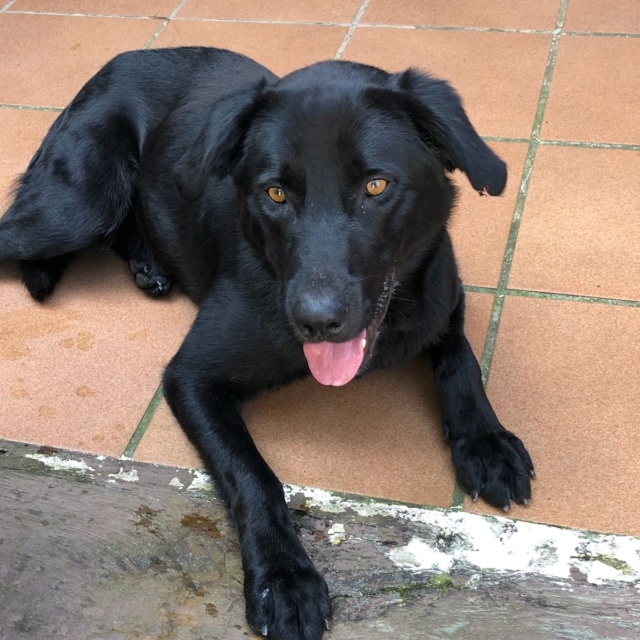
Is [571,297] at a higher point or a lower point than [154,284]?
higher

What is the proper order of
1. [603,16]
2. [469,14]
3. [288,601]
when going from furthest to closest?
[469,14] → [603,16] → [288,601]

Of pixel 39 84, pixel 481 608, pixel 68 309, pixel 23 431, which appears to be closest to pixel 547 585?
pixel 481 608

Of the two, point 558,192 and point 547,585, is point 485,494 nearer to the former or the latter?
point 547,585

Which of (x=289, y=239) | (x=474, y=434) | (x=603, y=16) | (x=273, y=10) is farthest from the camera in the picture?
(x=273, y=10)

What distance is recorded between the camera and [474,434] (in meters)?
2.21

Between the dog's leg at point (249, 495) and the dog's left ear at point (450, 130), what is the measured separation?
2.38 feet

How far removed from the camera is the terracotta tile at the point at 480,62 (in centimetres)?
352

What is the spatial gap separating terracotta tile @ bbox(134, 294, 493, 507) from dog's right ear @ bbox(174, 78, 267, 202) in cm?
68

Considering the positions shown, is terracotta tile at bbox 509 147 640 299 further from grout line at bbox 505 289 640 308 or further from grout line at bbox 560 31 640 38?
grout line at bbox 560 31 640 38

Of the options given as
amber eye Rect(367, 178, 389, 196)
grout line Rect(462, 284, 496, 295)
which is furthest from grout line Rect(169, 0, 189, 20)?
amber eye Rect(367, 178, 389, 196)

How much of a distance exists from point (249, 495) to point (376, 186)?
0.77 meters

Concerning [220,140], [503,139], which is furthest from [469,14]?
[220,140]

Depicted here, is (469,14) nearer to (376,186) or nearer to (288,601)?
(376,186)

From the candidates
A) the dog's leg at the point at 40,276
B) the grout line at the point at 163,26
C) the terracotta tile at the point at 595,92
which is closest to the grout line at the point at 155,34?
the grout line at the point at 163,26
